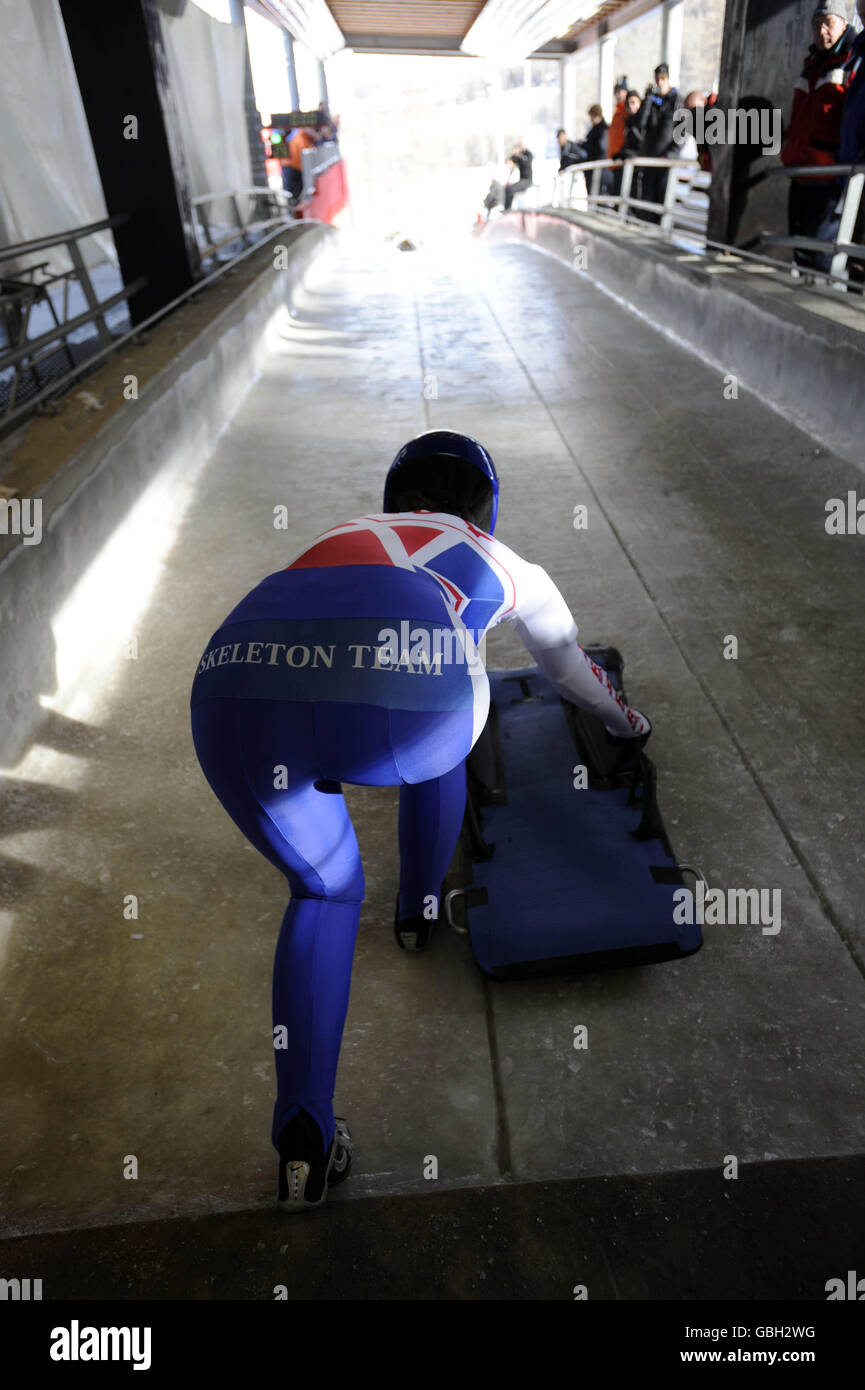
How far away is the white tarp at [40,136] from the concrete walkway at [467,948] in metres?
3.80

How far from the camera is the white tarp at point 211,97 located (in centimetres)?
1118

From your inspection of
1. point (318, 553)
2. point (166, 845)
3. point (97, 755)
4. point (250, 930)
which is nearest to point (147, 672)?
point (97, 755)

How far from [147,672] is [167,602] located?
701 mm

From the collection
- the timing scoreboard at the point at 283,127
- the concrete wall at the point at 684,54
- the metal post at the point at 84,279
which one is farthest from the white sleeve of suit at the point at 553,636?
the concrete wall at the point at 684,54

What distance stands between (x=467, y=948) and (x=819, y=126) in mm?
7417

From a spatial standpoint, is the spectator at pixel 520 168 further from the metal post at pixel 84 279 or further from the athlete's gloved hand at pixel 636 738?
the athlete's gloved hand at pixel 636 738

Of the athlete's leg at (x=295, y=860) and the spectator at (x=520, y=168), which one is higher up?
the spectator at (x=520, y=168)

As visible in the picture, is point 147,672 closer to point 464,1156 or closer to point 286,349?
point 464,1156

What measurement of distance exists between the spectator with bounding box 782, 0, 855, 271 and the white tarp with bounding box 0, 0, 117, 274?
6.17 metres

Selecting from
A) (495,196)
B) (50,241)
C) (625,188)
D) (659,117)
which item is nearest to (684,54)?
(495,196)

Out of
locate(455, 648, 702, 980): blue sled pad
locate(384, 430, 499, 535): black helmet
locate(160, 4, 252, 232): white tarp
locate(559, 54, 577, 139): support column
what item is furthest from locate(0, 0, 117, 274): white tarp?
locate(559, 54, 577, 139): support column

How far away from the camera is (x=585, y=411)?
711 cm

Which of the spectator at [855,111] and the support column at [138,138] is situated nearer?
the spectator at [855,111]

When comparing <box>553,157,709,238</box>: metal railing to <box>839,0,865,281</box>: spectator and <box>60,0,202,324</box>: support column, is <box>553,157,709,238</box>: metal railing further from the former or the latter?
<box>60,0,202,324</box>: support column
